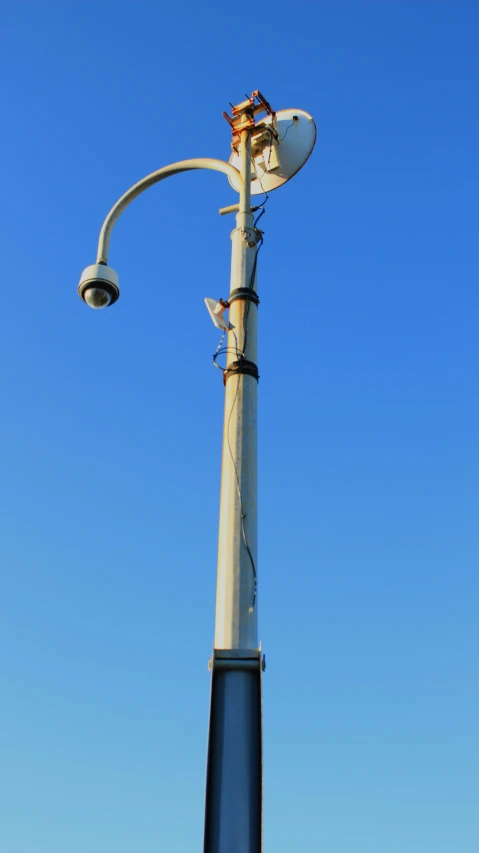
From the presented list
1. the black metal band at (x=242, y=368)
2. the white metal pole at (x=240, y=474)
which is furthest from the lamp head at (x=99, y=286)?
the black metal band at (x=242, y=368)

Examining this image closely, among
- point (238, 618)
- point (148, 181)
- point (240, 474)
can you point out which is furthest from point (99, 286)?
point (238, 618)

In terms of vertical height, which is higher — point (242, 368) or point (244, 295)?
point (244, 295)

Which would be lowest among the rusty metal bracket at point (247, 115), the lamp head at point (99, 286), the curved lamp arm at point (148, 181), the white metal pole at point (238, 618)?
the white metal pole at point (238, 618)

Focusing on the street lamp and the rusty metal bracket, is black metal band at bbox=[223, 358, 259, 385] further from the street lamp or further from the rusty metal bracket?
the rusty metal bracket

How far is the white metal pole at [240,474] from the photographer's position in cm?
625

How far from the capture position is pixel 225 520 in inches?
263

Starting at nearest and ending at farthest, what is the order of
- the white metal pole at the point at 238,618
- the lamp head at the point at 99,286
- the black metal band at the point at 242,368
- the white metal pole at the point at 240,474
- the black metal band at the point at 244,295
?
the white metal pole at the point at 238,618
the white metal pole at the point at 240,474
the black metal band at the point at 242,368
the black metal band at the point at 244,295
the lamp head at the point at 99,286

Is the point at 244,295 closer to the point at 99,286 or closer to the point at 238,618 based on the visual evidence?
the point at 99,286

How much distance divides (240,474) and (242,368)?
1012mm

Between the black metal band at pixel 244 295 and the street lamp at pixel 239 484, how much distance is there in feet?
0.03

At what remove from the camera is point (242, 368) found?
23.8ft

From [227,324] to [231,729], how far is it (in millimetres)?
3475

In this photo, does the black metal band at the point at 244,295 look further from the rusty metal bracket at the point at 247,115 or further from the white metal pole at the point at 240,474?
the rusty metal bracket at the point at 247,115

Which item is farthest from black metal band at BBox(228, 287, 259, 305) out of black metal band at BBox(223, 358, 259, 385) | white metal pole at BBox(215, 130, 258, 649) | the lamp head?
the lamp head
